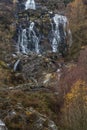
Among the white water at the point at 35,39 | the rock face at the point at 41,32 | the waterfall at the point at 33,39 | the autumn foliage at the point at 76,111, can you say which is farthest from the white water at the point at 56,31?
the autumn foliage at the point at 76,111

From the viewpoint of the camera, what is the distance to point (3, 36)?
95.2 meters

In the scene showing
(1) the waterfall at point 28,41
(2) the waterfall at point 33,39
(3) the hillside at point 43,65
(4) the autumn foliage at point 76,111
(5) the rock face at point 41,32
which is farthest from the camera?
(5) the rock face at point 41,32

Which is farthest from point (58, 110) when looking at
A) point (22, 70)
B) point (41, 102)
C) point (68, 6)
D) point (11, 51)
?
point (68, 6)

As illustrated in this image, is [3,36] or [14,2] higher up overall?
[14,2]

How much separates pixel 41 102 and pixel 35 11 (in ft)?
205

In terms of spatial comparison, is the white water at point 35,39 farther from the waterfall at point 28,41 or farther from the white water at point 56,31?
the white water at point 56,31

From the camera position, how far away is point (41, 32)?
96.6 metres

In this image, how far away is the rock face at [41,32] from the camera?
93.5m

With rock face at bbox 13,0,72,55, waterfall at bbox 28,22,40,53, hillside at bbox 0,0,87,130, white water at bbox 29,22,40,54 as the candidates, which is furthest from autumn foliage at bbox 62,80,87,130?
white water at bbox 29,22,40,54

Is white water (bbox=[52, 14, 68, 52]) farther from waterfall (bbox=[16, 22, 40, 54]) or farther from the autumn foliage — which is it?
the autumn foliage

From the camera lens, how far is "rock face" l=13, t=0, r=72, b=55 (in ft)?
307

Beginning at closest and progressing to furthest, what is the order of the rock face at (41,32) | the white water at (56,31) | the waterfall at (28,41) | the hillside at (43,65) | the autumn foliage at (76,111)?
the hillside at (43,65) < the autumn foliage at (76,111) < the waterfall at (28,41) < the rock face at (41,32) < the white water at (56,31)

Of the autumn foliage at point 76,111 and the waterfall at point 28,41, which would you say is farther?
the waterfall at point 28,41

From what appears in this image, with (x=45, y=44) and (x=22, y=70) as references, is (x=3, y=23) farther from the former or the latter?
(x=22, y=70)
